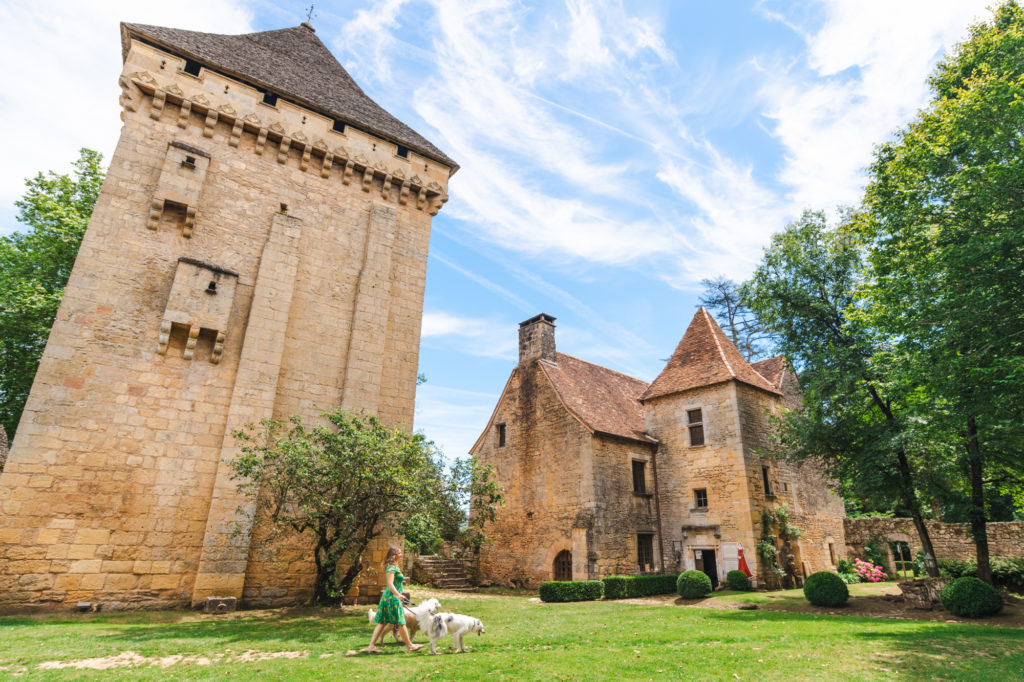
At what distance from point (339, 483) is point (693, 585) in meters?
12.0

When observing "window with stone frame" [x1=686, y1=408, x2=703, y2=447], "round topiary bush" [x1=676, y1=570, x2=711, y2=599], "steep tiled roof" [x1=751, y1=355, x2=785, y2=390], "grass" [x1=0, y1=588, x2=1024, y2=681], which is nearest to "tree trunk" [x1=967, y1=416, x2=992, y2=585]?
"grass" [x1=0, y1=588, x2=1024, y2=681]

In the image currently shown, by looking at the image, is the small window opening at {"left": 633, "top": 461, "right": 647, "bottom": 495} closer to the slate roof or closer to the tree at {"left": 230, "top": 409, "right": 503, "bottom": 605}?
the tree at {"left": 230, "top": 409, "right": 503, "bottom": 605}

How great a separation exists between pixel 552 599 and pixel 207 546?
10072mm

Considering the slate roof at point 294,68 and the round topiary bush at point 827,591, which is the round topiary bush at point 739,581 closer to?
the round topiary bush at point 827,591

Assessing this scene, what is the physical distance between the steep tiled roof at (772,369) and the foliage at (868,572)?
842cm

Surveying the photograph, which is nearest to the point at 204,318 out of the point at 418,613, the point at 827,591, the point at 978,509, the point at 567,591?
the point at 418,613

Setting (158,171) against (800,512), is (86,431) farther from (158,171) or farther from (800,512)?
(800,512)

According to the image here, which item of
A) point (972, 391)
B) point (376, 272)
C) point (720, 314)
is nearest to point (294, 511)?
point (376, 272)

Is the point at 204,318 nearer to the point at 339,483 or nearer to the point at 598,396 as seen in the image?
the point at 339,483

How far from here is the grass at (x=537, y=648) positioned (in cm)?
616

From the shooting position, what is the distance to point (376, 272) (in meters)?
15.5

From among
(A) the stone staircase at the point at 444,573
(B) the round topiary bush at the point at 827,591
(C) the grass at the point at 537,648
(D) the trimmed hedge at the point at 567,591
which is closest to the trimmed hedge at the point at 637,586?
(D) the trimmed hedge at the point at 567,591

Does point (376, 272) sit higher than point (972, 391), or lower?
higher

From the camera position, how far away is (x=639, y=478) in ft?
69.7
